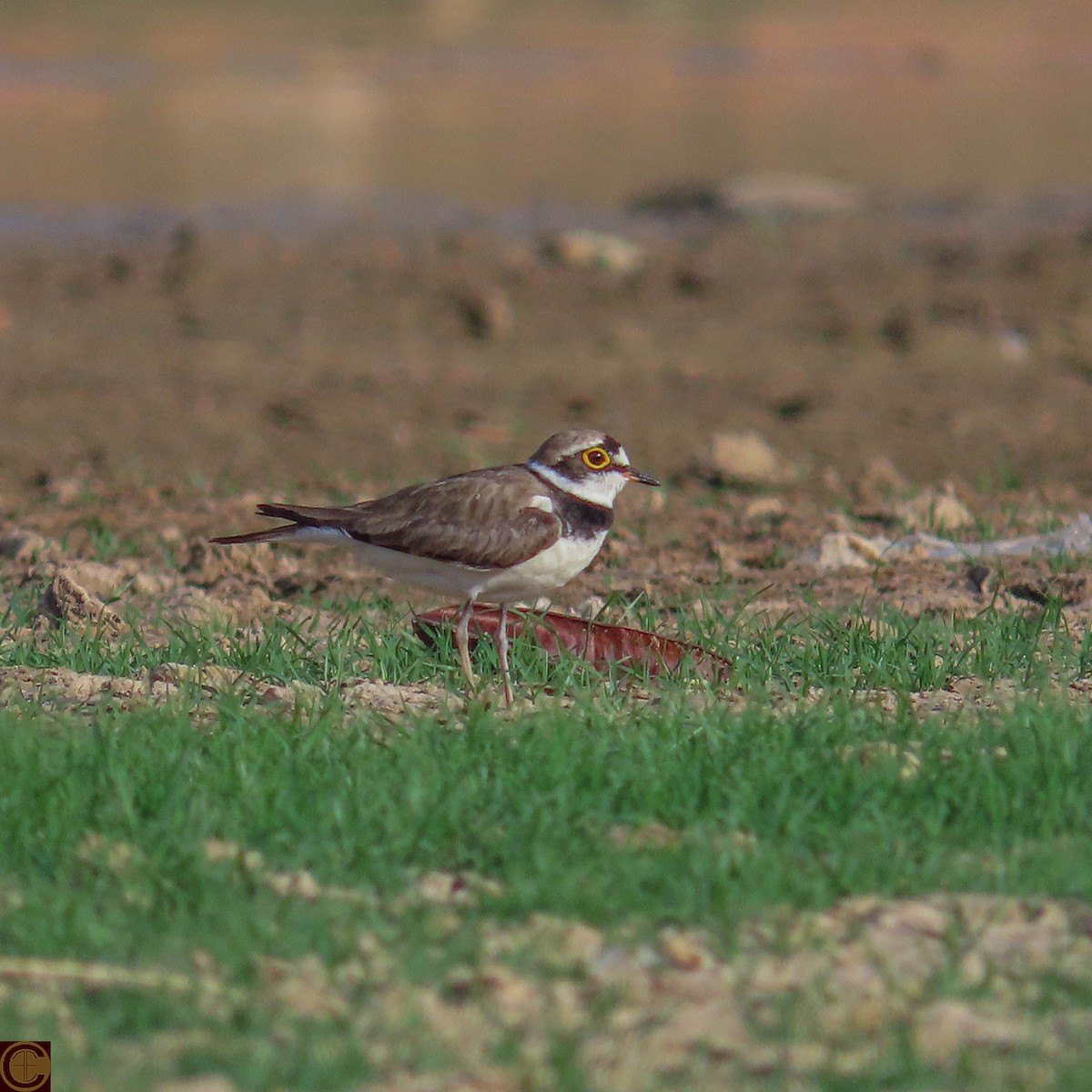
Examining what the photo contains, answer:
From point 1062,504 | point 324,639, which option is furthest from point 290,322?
point 324,639

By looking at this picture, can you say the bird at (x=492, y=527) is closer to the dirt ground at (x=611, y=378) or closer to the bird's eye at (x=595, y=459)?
the bird's eye at (x=595, y=459)

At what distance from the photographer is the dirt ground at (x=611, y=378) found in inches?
351

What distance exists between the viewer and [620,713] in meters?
5.45

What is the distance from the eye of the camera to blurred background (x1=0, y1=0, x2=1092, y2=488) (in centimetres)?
1102

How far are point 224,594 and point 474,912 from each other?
3243 millimetres

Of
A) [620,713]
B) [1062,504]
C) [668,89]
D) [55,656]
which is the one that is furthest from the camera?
[668,89]

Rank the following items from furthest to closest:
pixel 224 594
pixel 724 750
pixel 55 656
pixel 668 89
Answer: pixel 668 89 → pixel 224 594 → pixel 55 656 → pixel 724 750

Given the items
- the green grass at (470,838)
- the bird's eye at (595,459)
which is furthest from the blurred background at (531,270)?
the green grass at (470,838)

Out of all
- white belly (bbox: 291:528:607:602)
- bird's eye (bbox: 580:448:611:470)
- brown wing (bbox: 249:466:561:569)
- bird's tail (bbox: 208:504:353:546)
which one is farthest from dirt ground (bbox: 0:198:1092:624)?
bird's tail (bbox: 208:504:353:546)

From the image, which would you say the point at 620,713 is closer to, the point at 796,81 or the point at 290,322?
the point at 290,322

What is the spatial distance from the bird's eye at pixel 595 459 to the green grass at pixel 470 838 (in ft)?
2.40

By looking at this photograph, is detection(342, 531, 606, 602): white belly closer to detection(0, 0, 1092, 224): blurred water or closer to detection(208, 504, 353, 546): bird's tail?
detection(208, 504, 353, 546): bird's tail

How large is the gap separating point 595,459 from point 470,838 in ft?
6.13

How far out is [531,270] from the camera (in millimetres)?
15250
